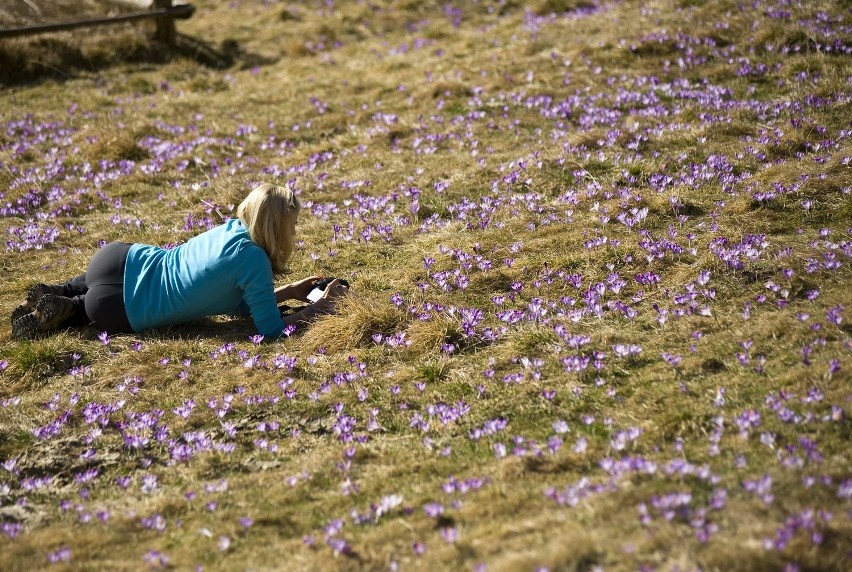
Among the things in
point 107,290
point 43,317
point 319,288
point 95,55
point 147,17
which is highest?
point 147,17

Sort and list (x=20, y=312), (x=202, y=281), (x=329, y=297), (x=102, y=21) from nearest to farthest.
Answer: (x=202, y=281) → (x=20, y=312) → (x=329, y=297) → (x=102, y=21)

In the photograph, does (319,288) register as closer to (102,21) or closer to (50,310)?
(50,310)

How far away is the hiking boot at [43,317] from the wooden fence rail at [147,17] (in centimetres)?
839

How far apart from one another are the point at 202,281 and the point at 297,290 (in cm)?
87

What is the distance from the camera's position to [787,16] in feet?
37.2

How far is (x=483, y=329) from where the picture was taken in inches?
239

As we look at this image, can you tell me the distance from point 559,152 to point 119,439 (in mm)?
5490

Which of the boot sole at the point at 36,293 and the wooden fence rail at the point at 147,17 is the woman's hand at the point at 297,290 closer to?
the boot sole at the point at 36,293

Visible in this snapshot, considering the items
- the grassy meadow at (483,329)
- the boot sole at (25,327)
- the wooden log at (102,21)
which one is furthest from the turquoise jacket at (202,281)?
the wooden log at (102,21)

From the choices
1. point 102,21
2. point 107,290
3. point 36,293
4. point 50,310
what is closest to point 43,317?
point 50,310

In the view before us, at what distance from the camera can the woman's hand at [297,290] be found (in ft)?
22.2

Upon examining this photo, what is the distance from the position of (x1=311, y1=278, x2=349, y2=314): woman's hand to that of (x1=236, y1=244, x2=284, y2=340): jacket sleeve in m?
0.35

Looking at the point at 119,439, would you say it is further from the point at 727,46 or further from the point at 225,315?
the point at 727,46

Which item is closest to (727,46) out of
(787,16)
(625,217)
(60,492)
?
(787,16)
